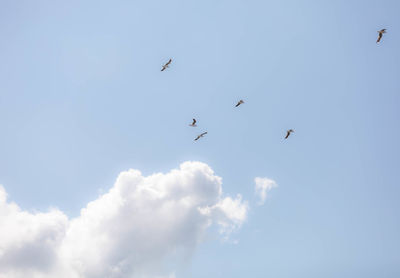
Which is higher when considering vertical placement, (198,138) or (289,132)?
(198,138)

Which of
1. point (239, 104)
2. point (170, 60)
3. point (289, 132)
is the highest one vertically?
point (170, 60)

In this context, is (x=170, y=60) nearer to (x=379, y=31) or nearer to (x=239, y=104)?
(x=239, y=104)

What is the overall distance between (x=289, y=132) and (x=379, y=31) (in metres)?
24.8

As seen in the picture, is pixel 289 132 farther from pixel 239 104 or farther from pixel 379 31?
pixel 379 31

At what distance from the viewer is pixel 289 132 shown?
79.2 meters

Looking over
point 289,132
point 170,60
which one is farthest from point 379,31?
point 170,60

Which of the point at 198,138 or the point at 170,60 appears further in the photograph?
the point at 198,138

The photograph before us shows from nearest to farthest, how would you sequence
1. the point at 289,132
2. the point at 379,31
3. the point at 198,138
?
the point at 379,31, the point at 289,132, the point at 198,138

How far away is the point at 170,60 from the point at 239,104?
1723 centimetres

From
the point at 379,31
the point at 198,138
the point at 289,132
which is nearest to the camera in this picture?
the point at 379,31

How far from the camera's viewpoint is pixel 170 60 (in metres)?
81.2

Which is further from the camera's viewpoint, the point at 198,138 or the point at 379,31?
the point at 198,138

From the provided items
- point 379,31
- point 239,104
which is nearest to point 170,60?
point 239,104

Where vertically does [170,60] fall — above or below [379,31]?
above
